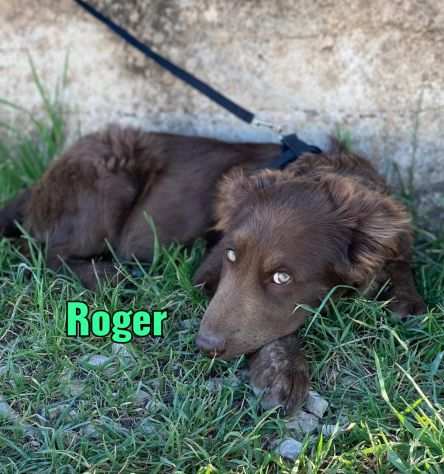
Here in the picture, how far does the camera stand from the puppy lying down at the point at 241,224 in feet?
9.58

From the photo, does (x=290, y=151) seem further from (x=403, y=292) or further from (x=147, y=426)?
(x=147, y=426)

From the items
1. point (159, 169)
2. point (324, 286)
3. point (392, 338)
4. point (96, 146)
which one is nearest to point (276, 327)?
point (324, 286)

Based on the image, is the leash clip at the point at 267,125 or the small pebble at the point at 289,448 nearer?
the small pebble at the point at 289,448

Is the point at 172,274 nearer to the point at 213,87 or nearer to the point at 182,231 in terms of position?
the point at 182,231

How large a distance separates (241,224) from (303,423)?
0.88m

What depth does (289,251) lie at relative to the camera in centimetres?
293

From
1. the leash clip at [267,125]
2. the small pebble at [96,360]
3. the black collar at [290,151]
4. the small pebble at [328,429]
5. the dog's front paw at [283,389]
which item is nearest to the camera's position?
the small pebble at [328,429]

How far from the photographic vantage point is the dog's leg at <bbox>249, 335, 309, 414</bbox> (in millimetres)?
2750

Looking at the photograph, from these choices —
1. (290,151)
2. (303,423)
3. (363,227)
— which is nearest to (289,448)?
(303,423)

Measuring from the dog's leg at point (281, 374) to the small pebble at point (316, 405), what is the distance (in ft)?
0.15

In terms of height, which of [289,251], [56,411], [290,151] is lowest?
[56,411]

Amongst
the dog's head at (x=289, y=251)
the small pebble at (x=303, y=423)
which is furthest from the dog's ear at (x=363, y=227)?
the small pebble at (x=303, y=423)

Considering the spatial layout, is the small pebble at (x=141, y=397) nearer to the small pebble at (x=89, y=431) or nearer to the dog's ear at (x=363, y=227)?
the small pebble at (x=89, y=431)

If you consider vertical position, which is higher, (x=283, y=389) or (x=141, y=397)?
(x=283, y=389)
